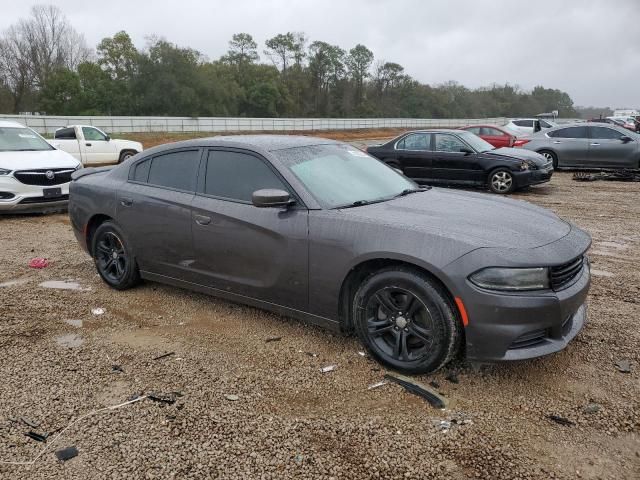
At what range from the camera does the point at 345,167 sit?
4285mm

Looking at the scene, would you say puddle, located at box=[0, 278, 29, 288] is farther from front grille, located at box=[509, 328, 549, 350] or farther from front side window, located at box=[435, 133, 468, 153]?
front side window, located at box=[435, 133, 468, 153]

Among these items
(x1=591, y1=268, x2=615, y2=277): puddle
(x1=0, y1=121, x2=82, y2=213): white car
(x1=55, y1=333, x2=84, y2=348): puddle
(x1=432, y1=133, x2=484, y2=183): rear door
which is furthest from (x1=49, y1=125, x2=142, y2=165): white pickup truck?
(x1=591, y1=268, x2=615, y2=277): puddle

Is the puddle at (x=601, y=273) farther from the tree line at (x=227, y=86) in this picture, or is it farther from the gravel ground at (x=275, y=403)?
A: the tree line at (x=227, y=86)

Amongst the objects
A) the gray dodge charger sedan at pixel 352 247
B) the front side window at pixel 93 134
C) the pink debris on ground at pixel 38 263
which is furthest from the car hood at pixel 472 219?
the front side window at pixel 93 134

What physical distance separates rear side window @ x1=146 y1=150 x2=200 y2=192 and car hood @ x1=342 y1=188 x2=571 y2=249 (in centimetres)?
161

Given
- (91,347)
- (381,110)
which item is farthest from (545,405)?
(381,110)

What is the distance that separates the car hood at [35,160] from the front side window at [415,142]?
7.23 m

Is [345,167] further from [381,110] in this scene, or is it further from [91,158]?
[381,110]

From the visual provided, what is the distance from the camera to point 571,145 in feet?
50.4

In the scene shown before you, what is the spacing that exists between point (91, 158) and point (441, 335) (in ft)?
53.6

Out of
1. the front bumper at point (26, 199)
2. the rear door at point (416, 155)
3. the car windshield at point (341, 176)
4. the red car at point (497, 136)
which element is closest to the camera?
the car windshield at point (341, 176)

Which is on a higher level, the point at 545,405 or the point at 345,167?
the point at 345,167

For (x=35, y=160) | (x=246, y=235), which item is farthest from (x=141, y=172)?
(x=35, y=160)

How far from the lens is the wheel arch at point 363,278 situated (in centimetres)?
318
